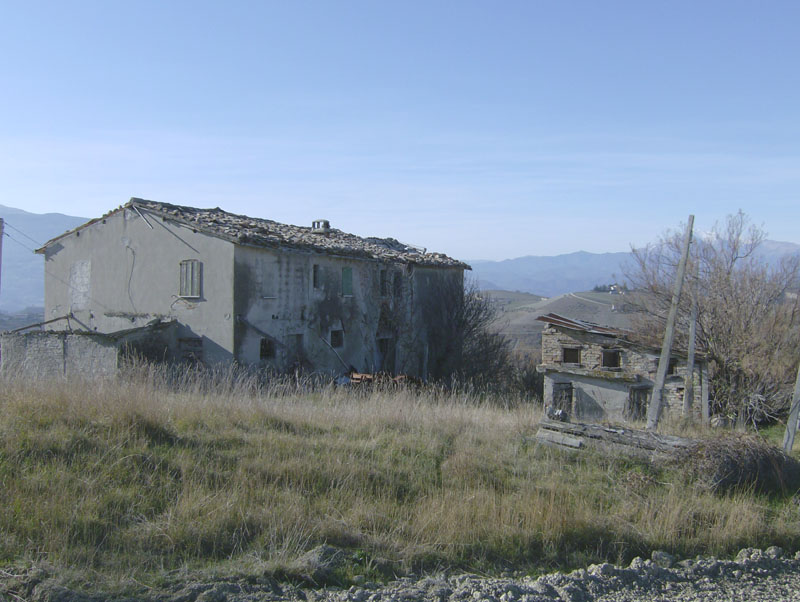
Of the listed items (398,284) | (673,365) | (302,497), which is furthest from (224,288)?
(673,365)

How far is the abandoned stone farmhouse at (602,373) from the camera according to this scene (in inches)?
851

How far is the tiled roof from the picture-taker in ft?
61.7

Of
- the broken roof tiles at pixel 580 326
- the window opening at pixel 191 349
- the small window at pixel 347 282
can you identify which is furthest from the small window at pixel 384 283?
the window opening at pixel 191 349

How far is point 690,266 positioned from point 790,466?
1516 centimetres

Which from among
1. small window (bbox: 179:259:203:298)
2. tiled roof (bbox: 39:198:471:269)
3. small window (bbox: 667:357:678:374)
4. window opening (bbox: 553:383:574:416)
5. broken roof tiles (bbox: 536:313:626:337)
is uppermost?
tiled roof (bbox: 39:198:471:269)

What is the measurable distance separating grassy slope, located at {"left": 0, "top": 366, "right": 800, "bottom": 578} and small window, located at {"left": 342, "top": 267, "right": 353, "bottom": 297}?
1478 cm

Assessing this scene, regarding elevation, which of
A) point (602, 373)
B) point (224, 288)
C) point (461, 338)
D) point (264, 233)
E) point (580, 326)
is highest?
point (264, 233)

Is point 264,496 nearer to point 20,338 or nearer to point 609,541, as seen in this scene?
point 609,541

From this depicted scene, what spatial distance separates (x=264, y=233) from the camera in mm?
20266

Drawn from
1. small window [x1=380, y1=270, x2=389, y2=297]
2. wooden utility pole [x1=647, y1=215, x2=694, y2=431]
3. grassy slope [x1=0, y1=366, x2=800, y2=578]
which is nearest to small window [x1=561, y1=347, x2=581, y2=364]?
small window [x1=380, y1=270, x2=389, y2=297]

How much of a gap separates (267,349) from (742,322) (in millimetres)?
15748

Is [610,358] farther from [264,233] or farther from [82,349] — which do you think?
[82,349]

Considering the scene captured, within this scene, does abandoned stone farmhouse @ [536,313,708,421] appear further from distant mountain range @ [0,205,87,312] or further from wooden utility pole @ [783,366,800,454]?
distant mountain range @ [0,205,87,312]

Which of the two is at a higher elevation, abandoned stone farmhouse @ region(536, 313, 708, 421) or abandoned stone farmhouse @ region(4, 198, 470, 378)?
abandoned stone farmhouse @ region(4, 198, 470, 378)
